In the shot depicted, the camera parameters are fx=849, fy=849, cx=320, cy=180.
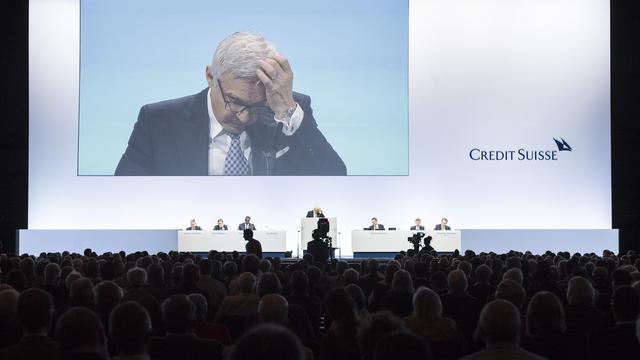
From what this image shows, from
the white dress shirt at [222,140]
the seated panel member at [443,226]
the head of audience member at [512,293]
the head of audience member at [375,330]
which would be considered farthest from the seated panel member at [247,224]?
the head of audience member at [375,330]

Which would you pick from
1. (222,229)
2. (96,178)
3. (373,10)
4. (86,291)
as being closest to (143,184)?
(96,178)

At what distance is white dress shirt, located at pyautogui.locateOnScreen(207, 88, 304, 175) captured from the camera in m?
17.8

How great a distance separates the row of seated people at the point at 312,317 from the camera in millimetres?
3182

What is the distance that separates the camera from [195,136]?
1798 cm

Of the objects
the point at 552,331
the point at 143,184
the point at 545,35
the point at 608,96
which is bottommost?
the point at 552,331

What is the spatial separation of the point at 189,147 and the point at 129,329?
15.1 meters

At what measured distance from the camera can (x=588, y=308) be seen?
5.23m

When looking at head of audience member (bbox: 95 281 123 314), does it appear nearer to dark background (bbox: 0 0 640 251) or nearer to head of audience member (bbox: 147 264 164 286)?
head of audience member (bbox: 147 264 164 286)

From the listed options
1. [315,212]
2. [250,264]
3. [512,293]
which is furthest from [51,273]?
[315,212]

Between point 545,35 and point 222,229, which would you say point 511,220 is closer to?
point 545,35

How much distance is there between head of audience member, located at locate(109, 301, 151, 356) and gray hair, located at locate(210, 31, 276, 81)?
14.9 meters

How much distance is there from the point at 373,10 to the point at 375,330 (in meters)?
15.2

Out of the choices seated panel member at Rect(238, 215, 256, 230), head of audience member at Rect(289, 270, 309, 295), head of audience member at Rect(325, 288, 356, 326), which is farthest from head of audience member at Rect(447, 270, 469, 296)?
seated panel member at Rect(238, 215, 256, 230)

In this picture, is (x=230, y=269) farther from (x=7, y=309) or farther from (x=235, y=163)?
(x=235, y=163)
